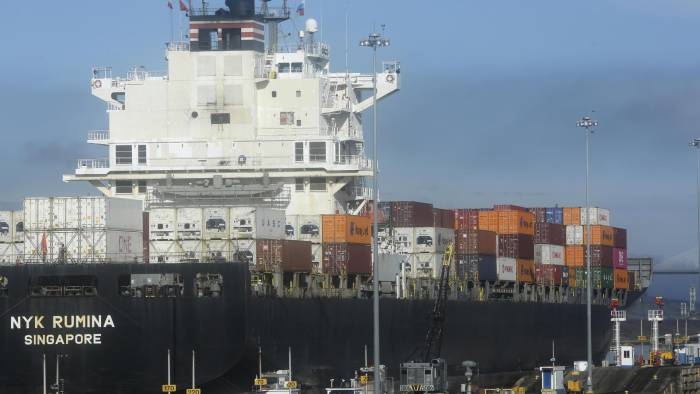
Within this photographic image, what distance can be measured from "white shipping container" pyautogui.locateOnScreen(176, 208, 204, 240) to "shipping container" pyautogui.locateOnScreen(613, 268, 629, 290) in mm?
41970

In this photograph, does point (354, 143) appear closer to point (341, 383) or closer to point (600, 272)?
point (341, 383)

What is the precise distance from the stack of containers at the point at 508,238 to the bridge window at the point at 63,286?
93.9ft

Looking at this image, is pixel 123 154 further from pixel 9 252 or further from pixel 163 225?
pixel 9 252

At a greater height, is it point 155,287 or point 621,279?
point 155,287

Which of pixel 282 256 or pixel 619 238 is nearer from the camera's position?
pixel 282 256

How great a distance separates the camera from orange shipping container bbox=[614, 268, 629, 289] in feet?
335

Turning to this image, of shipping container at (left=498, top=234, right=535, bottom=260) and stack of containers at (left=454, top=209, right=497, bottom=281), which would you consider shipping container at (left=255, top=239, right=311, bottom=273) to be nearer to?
stack of containers at (left=454, top=209, right=497, bottom=281)

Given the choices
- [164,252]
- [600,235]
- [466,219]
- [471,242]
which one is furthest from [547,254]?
[164,252]

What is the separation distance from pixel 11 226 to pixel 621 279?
4807 centimetres

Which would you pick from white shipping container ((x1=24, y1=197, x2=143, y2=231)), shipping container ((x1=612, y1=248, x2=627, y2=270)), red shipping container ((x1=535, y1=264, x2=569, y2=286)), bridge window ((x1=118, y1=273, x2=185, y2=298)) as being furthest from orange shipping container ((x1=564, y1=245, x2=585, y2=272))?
white shipping container ((x1=24, y1=197, x2=143, y2=231))

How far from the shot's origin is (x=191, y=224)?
65.9 m

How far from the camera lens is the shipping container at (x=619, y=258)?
Result: 10100 cm

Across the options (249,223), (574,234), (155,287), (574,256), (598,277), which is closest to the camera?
(155,287)

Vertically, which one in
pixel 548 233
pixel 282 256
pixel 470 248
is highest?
pixel 548 233
